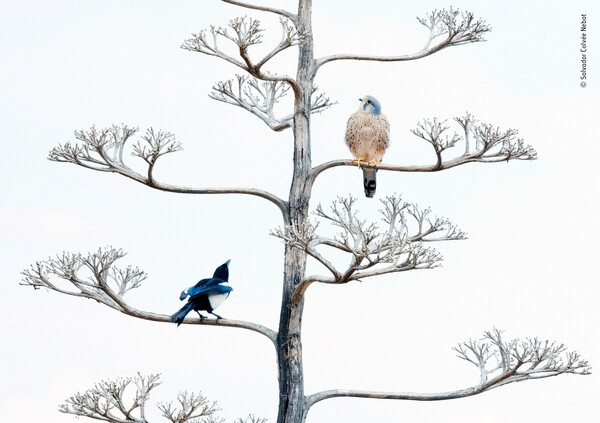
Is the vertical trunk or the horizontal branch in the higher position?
the vertical trunk

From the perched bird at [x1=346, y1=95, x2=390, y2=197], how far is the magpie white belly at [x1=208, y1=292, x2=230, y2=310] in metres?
1.31

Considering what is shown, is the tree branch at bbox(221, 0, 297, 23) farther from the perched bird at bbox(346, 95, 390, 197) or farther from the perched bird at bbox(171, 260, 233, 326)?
the perched bird at bbox(171, 260, 233, 326)

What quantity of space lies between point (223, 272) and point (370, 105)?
5.57 ft

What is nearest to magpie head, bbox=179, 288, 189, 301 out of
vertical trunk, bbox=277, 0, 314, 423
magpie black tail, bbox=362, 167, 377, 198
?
vertical trunk, bbox=277, 0, 314, 423

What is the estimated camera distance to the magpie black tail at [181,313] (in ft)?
20.2

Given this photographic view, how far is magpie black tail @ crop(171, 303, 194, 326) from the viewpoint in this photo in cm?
615

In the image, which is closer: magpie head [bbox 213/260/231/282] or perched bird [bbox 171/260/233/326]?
perched bird [bbox 171/260/233/326]

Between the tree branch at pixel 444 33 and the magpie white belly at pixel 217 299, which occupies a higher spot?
the tree branch at pixel 444 33

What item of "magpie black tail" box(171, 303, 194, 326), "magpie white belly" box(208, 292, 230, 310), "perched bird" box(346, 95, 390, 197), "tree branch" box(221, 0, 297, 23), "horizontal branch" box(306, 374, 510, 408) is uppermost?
"tree branch" box(221, 0, 297, 23)

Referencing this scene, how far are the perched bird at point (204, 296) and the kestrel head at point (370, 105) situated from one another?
5.67 ft

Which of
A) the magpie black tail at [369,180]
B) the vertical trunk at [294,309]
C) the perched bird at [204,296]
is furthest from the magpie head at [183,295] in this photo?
the magpie black tail at [369,180]

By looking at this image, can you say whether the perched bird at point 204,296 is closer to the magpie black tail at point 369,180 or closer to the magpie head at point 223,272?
the magpie head at point 223,272

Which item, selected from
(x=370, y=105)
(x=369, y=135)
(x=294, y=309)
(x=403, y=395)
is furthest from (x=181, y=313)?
(x=370, y=105)

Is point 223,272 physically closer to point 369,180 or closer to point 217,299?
point 217,299
